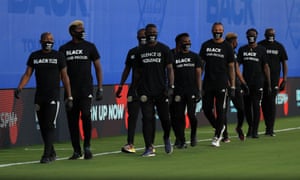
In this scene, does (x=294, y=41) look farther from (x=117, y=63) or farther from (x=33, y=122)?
(x=33, y=122)

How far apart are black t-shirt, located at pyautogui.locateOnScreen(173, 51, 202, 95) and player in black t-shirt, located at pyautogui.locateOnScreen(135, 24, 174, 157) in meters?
1.68

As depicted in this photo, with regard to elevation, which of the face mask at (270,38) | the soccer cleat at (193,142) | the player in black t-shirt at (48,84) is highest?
the face mask at (270,38)

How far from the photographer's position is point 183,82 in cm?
2064

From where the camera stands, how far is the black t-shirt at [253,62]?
23562 millimetres

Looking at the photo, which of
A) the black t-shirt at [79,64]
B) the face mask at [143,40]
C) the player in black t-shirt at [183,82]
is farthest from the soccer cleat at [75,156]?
the player in black t-shirt at [183,82]

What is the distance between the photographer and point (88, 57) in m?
18.2

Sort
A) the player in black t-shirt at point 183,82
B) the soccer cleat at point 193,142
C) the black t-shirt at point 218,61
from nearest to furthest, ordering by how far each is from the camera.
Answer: the player in black t-shirt at point 183,82, the black t-shirt at point 218,61, the soccer cleat at point 193,142

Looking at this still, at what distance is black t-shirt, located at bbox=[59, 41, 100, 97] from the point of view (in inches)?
714

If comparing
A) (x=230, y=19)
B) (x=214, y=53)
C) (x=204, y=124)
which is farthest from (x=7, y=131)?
(x=230, y=19)

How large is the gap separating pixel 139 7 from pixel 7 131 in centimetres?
614

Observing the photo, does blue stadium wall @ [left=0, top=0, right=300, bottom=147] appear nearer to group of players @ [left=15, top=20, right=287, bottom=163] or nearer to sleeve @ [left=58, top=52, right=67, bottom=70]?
group of players @ [left=15, top=20, right=287, bottom=163]

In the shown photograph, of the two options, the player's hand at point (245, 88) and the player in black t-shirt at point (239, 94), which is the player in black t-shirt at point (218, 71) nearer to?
the player in black t-shirt at point (239, 94)

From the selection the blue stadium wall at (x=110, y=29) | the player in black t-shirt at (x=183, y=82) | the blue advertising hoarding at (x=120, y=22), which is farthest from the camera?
the blue advertising hoarding at (x=120, y=22)

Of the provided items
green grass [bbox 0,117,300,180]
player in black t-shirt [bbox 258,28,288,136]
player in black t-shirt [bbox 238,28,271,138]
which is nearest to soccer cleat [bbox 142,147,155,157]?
green grass [bbox 0,117,300,180]
